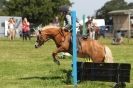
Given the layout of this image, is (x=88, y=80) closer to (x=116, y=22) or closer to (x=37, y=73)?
(x=37, y=73)

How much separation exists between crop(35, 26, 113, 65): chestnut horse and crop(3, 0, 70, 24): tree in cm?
6078

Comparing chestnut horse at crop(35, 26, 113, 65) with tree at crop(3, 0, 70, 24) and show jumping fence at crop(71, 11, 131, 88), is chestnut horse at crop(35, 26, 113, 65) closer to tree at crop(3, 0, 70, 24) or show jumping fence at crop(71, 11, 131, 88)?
show jumping fence at crop(71, 11, 131, 88)

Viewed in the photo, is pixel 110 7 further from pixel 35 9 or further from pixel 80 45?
pixel 80 45

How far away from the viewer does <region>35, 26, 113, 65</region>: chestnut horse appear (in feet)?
41.8

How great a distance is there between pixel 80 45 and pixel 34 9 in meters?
62.4

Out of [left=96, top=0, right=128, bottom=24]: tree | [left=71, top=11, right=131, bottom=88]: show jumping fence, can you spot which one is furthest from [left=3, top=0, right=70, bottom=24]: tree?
[left=71, top=11, right=131, bottom=88]: show jumping fence

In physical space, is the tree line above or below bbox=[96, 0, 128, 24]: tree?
below

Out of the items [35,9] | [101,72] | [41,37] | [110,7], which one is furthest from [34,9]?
[101,72]

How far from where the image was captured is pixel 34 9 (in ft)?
245

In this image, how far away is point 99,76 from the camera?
37.0ft

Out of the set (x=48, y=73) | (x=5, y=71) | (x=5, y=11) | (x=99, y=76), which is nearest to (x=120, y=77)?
(x=99, y=76)

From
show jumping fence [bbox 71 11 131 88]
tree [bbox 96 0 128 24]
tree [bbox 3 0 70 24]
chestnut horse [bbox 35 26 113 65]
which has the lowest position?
show jumping fence [bbox 71 11 131 88]

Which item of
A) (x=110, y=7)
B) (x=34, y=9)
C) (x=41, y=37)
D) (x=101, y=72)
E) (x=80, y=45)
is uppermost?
(x=110, y=7)

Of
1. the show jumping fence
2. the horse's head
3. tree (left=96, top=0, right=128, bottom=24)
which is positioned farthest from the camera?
tree (left=96, top=0, right=128, bottom=24)
